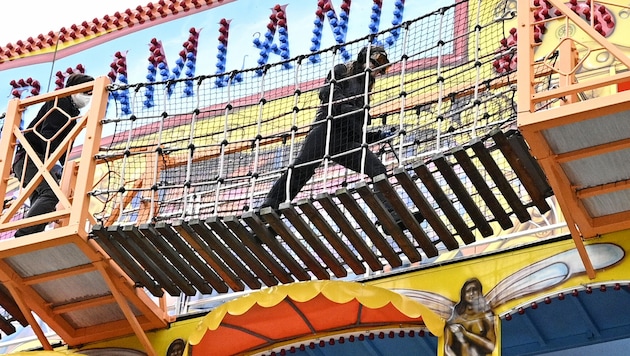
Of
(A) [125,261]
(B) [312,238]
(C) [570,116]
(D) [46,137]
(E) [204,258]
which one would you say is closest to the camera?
(C) [570,116]

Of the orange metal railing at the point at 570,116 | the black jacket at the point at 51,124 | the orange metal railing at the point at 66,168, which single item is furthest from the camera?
the black jacket at the point at 51,124

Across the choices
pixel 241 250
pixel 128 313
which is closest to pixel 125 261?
pixel 128 313

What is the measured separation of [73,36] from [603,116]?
40.2ft

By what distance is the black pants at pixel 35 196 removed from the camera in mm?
13828

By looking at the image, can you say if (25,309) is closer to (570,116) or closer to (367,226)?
(367,226)

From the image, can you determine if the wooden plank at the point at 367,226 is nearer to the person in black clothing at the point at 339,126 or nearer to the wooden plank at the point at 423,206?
the wooden plank at the point at 423,206

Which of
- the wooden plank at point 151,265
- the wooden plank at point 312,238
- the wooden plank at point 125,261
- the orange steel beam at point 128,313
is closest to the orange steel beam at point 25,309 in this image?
the orange steel beam at point 128,313

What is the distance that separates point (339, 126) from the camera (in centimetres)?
1322

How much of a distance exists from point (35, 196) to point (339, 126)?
3665 mm

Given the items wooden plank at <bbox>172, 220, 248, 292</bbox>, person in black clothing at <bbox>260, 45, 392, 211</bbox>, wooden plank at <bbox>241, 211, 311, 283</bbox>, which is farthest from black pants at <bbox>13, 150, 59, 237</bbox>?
wooden plank at <bbox>241, 211, 311, 283</bbox>

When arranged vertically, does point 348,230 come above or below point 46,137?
below

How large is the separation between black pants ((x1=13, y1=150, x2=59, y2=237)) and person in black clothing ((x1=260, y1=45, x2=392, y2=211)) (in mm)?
2543

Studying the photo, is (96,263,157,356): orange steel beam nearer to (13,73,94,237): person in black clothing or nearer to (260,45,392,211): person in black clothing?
(13,73,94,237): person in black clothing

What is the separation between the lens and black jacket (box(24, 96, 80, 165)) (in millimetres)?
14227
